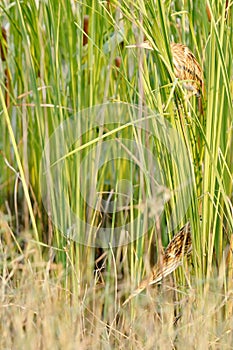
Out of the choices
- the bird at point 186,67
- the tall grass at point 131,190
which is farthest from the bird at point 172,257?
the bird at point 186,67

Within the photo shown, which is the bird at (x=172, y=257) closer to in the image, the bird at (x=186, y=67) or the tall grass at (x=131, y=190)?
the tall grass at (x=131, y=190)

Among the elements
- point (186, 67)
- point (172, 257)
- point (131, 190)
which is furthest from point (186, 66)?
point (172, 257)

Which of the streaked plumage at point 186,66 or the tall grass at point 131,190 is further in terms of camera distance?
the streaked plumage at point 186,66

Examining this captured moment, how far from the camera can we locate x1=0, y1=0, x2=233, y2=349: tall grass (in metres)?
1.42

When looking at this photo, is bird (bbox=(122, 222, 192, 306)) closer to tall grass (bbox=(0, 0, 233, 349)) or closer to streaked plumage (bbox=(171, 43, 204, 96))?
tall grass (bbox=(0, 0, 233, 349))

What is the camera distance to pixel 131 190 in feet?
5.39

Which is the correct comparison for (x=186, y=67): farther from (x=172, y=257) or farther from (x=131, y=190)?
(x=172, y=257)

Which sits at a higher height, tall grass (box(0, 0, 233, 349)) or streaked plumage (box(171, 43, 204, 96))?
streaked plumage (box(171, 43, 204, 96))

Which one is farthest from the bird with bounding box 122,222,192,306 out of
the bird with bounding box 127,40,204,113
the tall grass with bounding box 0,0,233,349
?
the bird with bounding box 127,40,204,113

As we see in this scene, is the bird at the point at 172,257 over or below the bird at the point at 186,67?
below

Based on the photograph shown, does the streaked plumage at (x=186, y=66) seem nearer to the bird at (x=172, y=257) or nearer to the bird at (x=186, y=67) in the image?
the bird at (x=186, y=67)

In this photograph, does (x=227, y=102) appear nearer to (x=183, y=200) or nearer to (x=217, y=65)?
(x=217, y=65)

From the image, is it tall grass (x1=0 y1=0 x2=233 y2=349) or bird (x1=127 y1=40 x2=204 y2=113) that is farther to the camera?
bird (x1=127 y1=40 x2=204 y2=113)

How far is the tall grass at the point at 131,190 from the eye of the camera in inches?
55.9
